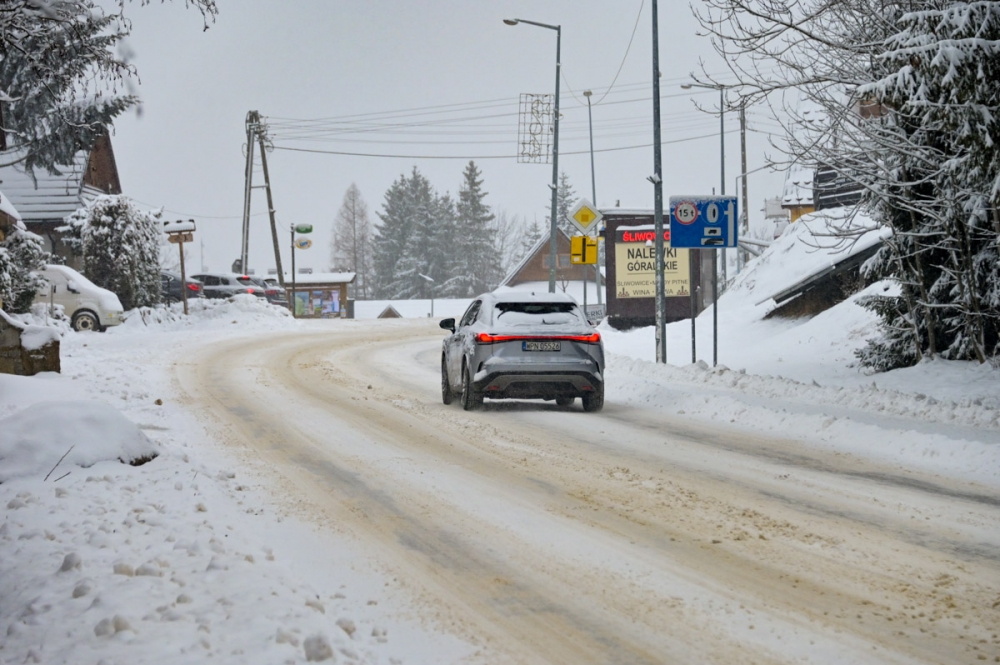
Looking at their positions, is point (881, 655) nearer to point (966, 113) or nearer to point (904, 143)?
point (966, 113)

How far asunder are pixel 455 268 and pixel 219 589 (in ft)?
305

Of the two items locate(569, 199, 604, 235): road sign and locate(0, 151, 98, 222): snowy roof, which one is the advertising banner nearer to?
locate(569, 199, 604, 235): road sign

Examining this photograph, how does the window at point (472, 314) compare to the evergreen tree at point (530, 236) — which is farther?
the evergreen tree at point (530, 236)

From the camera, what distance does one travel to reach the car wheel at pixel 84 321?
31.0 metres

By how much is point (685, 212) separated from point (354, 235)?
113 m

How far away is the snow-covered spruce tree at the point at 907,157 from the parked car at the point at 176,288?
2927cm

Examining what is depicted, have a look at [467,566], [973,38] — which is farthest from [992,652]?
[973,38]

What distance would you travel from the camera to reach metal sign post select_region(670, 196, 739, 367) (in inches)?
701

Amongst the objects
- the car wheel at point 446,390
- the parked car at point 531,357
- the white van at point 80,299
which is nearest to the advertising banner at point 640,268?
the white van at point 80,299

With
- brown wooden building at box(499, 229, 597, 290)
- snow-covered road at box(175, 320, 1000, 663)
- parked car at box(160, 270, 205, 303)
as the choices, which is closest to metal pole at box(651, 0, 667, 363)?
snow-covered road at box(175, 320, 1000, 663)

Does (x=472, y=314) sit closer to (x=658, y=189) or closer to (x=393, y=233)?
(x=658, y=189)

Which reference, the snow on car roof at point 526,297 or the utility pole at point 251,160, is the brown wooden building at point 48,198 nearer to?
the utility pole at point 251,160

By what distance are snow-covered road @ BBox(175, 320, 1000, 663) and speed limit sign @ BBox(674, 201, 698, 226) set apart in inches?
224

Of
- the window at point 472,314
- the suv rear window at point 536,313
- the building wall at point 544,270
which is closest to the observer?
the suv rear window at point 536,313
